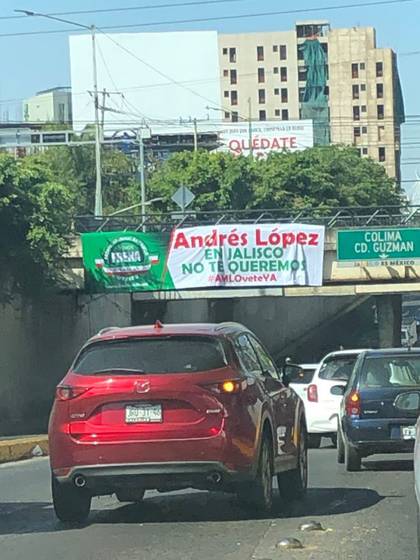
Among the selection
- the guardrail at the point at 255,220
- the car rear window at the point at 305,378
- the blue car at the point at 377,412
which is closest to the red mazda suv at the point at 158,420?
the blue car at the point at 377,412

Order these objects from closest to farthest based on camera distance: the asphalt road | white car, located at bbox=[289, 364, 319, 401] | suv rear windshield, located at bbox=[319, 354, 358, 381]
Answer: the asphalt road → suv rear windshield, located at bbox=[319, 354, 358, 381] → white car, located at bbox=[289, 364, 319, 401]

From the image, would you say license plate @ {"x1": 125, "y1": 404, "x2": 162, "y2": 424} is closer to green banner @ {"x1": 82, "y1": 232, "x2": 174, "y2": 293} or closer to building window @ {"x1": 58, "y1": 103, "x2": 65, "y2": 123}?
green banner @ {"x1": 82, "y1": 232, "x2": 174, "y2": 293}

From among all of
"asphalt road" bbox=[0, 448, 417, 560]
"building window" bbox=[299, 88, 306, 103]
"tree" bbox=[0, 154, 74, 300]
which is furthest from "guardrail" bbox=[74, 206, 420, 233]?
"building window" bbox=[299, 88, 306, 103]

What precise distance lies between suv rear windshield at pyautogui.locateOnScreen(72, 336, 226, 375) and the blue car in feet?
14.6

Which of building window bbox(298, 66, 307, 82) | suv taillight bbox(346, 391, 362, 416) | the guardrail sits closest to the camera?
suv taillight bbox(346, 391, 362, 416)

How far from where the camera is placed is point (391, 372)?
1510 centimetres

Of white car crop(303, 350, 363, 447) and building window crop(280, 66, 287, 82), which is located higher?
building window crop(280, 66, 287, 82)

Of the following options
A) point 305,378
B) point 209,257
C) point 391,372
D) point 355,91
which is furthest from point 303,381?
point 355,91

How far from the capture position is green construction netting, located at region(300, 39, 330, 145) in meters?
138

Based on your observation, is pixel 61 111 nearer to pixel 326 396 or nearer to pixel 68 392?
pixel 326 396

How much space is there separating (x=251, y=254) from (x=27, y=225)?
666 cm

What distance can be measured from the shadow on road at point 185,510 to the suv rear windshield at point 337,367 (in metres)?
8.01

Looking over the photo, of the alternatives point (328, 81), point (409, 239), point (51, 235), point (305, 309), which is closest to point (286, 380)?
point (51, 235)

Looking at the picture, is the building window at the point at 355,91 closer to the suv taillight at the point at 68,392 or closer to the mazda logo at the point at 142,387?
the suv taillight at the point at 68,392
